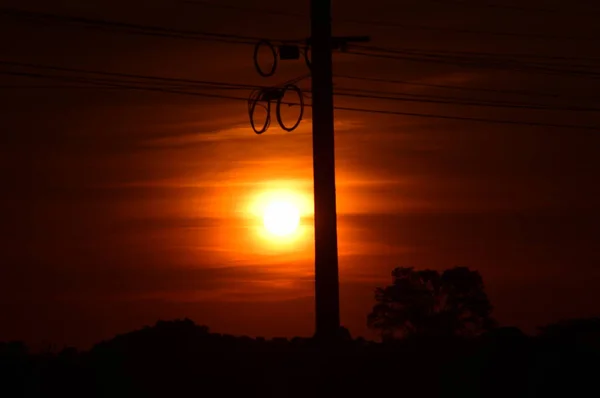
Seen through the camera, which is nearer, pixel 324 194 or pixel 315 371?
pixel 315 371

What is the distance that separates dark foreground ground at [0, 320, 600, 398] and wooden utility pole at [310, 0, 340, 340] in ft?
6.79

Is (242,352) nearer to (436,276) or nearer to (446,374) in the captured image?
(446,374)

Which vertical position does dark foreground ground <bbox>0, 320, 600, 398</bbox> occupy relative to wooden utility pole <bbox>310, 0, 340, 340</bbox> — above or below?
below

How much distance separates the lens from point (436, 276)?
236 ft

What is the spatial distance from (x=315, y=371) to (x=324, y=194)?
529 centimetres

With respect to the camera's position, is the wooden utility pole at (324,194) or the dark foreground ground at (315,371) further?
the wooden utility pole at (324,194)

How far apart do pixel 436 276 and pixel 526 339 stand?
44.7 metres

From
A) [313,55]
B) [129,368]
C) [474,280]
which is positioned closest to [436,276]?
[474,280]

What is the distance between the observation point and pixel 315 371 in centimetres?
2561

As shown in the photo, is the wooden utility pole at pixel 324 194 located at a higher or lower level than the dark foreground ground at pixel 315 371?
higher

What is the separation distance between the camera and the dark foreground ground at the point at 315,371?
80.8ft

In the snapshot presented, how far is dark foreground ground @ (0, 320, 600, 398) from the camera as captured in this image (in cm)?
2464

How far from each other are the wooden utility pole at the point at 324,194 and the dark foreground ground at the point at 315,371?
207cm

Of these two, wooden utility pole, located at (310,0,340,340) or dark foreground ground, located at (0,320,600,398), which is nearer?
dark foreground ground, located at (0,320,600,398)
